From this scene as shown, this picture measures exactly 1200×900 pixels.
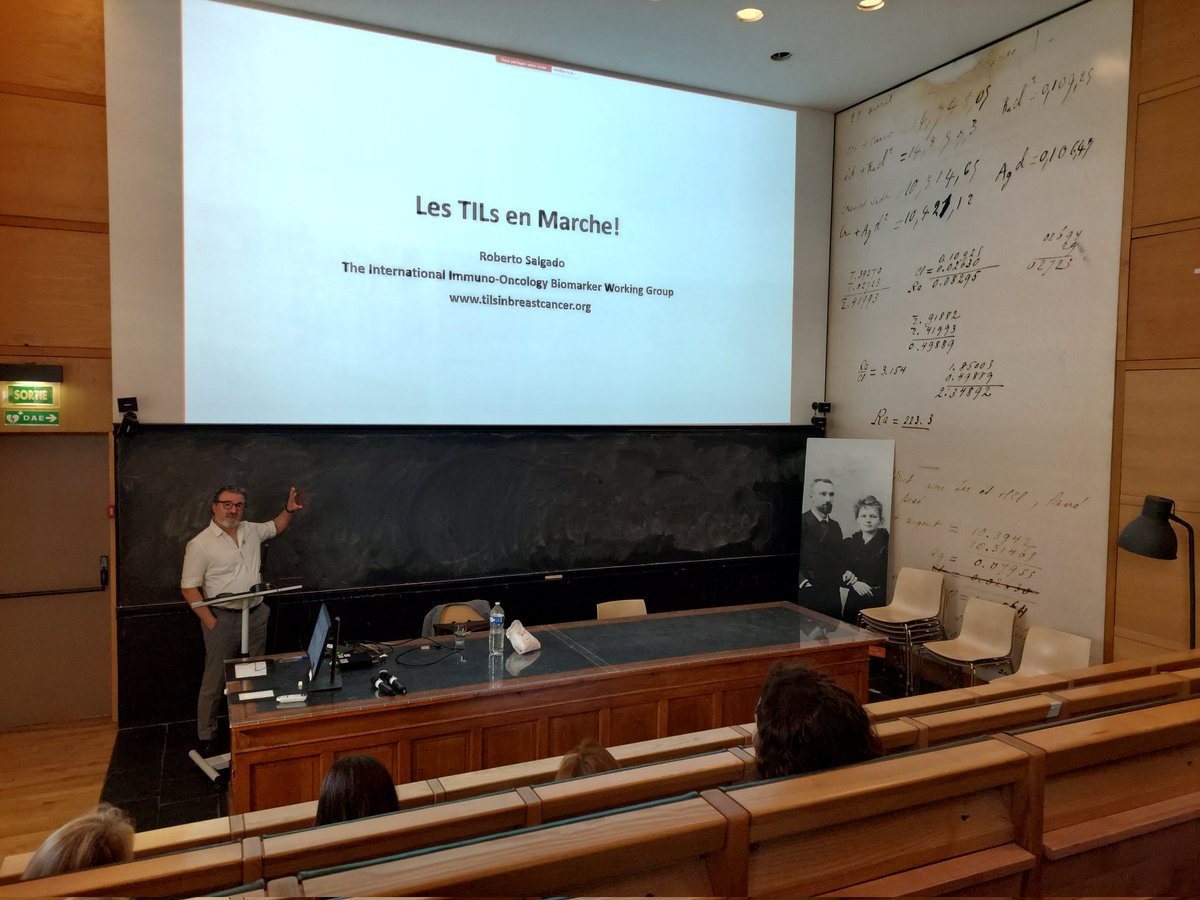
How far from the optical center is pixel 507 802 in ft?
4.31

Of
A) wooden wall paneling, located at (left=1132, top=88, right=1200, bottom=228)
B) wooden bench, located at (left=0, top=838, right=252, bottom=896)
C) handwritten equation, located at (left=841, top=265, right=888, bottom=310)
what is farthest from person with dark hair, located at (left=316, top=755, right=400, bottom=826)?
handwritten equation, located at (left=841, top=265, right=888, bottom=310)

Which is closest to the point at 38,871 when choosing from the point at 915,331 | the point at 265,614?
the point at 265,614

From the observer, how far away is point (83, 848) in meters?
1.40

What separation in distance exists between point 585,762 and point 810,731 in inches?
22.6

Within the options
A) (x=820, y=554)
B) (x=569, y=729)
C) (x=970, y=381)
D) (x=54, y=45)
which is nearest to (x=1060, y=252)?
(x=970, y=381)

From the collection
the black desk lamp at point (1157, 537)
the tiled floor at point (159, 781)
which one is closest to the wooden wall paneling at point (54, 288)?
the tiled floor at point (159, 781)

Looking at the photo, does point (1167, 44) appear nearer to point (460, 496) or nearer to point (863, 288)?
point (863, 288)

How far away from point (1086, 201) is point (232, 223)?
5393 millimetres

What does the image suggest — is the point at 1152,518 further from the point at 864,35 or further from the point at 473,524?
the point at 473,524

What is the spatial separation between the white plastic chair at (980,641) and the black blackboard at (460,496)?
1.80 meters

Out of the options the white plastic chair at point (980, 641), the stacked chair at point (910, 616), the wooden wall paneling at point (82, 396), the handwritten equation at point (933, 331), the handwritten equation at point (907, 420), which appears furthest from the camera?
the handwritten equation at point (907, 420)

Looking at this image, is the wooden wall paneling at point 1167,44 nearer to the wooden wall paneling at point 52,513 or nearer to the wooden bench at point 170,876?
the wooden bench at point 170,876

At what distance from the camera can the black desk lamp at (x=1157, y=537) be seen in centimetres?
371

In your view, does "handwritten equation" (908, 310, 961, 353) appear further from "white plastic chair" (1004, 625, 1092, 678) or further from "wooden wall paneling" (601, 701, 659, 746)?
"wooden wall paneling" (601, 701, 659, 746)
